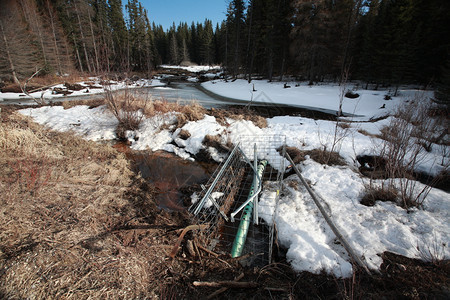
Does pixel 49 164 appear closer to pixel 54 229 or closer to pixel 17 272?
pixel 54 229

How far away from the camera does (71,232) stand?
93.7 inches

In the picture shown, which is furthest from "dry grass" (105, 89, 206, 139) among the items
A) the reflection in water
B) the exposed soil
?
the exposed soil

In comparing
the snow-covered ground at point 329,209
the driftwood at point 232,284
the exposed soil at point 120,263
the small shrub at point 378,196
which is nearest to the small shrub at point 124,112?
the snow-covered ground at point 329,209

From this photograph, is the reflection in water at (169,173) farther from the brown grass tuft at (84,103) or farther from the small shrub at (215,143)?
the brown grass tuft at (84,103)

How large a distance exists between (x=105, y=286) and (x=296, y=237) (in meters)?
2.36

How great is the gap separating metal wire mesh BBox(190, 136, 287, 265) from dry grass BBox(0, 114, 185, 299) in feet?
2.74

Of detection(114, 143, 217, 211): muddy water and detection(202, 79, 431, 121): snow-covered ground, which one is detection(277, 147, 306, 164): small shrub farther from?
detection(202, 79, 431, 121): snow-covered ground

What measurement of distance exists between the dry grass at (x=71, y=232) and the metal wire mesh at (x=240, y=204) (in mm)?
834

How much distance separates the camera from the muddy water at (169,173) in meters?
4.10

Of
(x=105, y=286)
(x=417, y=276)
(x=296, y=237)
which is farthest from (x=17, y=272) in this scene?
(x=417, y=276)

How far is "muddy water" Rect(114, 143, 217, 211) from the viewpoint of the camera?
4102 mm

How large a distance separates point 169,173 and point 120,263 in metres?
3.17

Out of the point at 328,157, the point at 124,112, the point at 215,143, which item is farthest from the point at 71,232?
the point at 124,112

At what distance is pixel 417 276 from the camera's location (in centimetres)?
196
